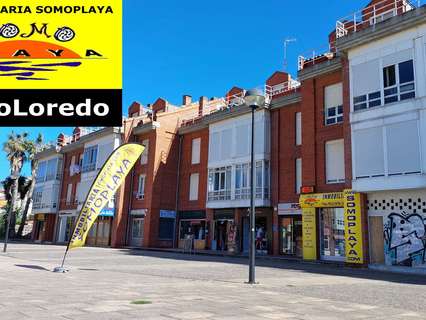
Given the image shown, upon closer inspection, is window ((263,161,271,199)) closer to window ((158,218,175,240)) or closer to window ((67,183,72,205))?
window ((158,218,175,240))

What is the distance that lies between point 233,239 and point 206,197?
182 inches

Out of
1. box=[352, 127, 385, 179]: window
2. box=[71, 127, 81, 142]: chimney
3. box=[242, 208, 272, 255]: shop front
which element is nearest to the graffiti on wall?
box=[352, 127, 385, 179]: window

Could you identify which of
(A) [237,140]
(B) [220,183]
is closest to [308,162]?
(A) [237,140]

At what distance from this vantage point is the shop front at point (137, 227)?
34.6 metres

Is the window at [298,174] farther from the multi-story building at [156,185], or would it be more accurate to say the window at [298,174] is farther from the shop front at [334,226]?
the multi-story building at [156,185]

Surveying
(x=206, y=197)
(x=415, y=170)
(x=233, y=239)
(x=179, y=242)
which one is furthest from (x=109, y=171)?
(x=179, y=242)

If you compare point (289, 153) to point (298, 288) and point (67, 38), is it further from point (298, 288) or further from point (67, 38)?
point (67, 38)

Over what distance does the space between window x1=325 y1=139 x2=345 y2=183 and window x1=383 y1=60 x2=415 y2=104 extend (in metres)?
4.10

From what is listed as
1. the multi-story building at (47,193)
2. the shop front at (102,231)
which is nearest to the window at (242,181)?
the shop front at (102,231)

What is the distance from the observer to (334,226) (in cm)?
2217

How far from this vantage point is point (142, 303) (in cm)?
768

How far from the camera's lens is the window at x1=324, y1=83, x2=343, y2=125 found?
75.4ft

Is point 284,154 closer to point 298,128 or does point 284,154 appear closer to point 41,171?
point 298,128

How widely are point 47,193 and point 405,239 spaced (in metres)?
38.7
